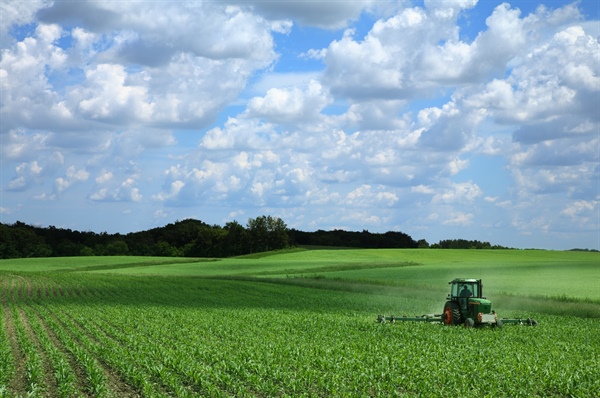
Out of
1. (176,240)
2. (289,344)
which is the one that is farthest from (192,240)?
(289,344)

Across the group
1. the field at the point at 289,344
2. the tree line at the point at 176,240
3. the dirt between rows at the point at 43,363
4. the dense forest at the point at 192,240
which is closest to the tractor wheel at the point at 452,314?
the field at the point at 289,344

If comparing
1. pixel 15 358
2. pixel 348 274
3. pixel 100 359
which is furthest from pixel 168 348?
pixel 348 274

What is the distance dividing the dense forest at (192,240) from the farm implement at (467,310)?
110 metres

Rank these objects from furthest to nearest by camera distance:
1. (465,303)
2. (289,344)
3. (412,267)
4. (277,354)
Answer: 1. (412,267)
2. (465,303)
3. (289,344)
4. (277,354)

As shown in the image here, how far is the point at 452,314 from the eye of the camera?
3031 cm

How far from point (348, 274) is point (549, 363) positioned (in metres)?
53.6

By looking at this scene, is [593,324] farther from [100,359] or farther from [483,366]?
[100,359]

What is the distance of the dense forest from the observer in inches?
5492

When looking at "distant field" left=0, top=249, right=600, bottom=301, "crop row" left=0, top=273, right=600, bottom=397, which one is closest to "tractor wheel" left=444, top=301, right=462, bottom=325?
"crop row" left=0, top=273, right=600, bottom=397

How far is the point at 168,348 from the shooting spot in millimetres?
22938

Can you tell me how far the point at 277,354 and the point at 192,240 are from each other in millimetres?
142396

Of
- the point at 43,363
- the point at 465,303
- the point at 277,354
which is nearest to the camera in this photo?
the point at 43,363

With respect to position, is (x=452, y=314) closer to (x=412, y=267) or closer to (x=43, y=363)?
(x=43, y=363)

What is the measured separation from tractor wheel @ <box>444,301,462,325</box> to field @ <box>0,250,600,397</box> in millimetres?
1074
